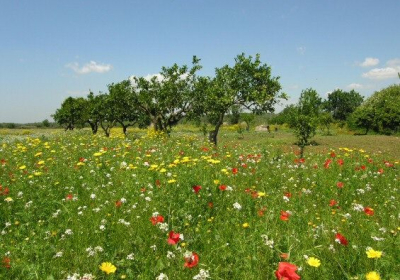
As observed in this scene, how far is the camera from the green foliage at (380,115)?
59.2 m

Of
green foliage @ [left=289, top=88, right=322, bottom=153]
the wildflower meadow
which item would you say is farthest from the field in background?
the wildflower meadow

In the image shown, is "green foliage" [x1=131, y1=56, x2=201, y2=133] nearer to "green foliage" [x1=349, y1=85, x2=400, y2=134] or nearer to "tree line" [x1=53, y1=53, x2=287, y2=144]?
"tree line" [x1=53, y1=53, x2=287, y2=144]

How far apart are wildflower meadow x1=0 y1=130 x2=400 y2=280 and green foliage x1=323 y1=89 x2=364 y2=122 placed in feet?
375

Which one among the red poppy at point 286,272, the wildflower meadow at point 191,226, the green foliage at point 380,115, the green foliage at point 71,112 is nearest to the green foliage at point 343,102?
the green foliage at point 380,115

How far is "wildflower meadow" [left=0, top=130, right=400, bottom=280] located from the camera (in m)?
3.46

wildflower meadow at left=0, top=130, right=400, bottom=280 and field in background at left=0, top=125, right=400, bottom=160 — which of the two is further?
field in background at left=0, top=125, right=400, bottom=160

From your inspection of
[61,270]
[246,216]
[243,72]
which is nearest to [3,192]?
[61,270]

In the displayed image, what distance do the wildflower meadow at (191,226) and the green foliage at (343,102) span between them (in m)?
114

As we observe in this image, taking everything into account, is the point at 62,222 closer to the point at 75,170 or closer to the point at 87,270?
the point at 87,270

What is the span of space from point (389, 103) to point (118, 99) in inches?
1951

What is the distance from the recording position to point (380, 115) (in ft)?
199

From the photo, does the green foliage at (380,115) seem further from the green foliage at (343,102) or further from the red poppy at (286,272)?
the red poppy at (286,272)

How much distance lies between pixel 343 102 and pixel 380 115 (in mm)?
57433

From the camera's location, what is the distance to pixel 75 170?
836 centimetres
